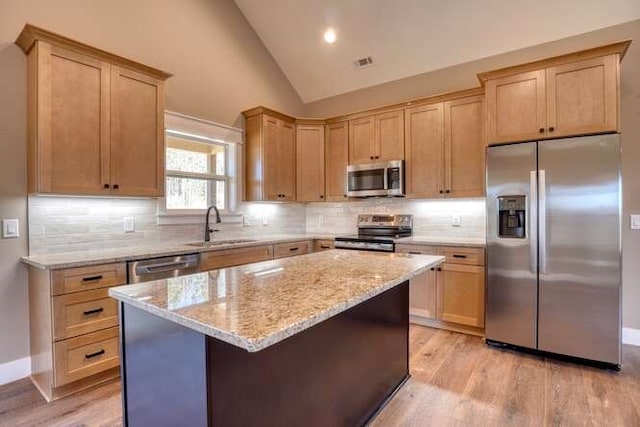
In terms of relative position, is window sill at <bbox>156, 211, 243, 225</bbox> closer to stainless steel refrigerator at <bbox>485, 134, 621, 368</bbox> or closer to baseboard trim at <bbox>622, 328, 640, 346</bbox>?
→ stainless steel refrigerator at <bbox>485, 134, 621, 368</bbox>

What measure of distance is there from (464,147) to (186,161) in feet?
9.65

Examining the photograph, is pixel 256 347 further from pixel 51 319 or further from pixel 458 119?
pixel 458 119

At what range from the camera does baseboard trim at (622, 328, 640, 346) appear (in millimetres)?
3031

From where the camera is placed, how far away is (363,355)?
186cm

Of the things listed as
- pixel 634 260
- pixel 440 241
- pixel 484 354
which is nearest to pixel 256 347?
pixel 484 354

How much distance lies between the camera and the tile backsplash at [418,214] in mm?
3811

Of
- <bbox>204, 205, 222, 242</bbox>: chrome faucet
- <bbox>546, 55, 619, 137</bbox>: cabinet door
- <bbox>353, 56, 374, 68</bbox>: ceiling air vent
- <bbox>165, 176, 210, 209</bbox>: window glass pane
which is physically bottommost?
<bbox>204, 205, 222, 242</bbox>: chrome faucet

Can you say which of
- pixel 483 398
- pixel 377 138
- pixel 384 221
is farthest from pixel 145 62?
pixel 483 398

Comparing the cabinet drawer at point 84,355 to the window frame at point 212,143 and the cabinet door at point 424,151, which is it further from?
the cabinet door at point 424,151

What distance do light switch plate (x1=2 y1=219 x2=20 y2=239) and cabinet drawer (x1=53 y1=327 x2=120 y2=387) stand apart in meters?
0.90

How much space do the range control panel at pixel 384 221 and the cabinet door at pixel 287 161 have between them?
96 cm

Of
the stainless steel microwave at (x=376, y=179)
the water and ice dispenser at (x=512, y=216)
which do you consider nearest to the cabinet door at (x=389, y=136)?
the stainless steel microwave at (x=376, y=179)

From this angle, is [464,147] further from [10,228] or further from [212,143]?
[10,228]

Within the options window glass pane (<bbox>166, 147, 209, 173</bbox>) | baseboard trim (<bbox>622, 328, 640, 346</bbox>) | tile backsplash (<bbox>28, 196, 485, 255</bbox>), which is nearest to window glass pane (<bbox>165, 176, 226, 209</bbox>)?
window glass pane (<bbox>166, 147, 209, 173</bbox>)
